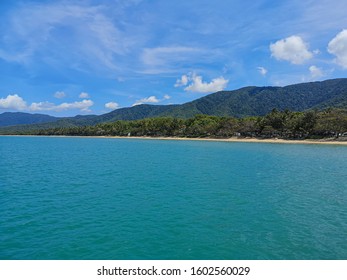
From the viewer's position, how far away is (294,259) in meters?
11.5

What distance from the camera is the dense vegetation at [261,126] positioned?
97.2m

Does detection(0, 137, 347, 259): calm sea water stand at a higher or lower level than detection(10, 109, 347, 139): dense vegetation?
lower

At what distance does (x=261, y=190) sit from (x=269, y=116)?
97.0 metres

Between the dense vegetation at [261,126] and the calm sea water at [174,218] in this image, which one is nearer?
the calm sea water at [174,218]

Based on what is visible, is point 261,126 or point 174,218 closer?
point 174,218

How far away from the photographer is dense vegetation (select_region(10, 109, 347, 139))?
97250 millimetres

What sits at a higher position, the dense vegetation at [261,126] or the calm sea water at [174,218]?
the dense vegetation at [261,126]

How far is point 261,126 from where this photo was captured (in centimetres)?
11588

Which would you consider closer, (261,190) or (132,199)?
(132,199)

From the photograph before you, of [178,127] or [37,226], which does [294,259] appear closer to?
[37,226]

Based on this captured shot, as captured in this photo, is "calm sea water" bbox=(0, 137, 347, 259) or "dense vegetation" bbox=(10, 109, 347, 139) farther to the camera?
"dense vegetation" bbox=(10, 109, 347, 139)

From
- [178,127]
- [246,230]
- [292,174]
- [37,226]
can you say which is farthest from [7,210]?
A: [178,127]

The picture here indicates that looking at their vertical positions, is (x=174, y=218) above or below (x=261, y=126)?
below

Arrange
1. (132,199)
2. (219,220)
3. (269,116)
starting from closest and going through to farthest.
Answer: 1. (219,220)
2. (132,199)
3. (269,116)
